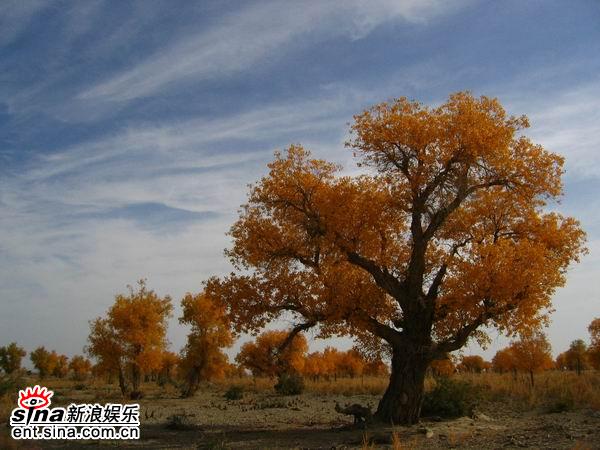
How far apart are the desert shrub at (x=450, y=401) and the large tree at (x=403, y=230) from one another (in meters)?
3.40

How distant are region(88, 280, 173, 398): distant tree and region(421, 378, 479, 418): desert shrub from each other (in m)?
21.5

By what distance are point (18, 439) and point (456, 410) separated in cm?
1412

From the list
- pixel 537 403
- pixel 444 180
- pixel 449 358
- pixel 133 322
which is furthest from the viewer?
pixel 133 322

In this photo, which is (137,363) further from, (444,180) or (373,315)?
(444,180)

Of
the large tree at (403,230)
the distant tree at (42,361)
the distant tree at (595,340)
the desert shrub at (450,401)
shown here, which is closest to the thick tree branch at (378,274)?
the large tree at (403,230)

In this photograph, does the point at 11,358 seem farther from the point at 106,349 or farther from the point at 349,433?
the point at 349,433

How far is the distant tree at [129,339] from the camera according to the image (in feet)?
118

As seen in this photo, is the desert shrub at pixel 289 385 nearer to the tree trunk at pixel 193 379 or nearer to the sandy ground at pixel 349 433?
the tree trunk at pixel 193 379

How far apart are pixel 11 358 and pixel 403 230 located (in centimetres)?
7067

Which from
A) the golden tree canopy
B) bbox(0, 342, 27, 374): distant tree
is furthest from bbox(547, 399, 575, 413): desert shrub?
bbox(0, 342, 27, 374): distant tree

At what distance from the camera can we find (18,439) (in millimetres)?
13930

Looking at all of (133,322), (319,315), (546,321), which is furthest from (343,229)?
(133,322)

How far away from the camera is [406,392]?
1673 cm

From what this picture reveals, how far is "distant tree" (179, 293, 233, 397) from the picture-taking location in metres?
40.1
